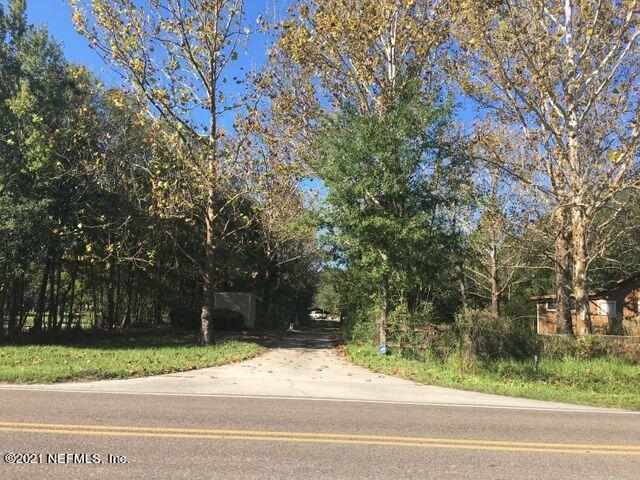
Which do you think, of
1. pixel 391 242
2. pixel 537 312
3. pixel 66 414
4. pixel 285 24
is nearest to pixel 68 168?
pixel 285 24

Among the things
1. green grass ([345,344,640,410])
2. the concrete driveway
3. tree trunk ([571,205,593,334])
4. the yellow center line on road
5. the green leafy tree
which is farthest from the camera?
tree trunk ([571,205,593,334])

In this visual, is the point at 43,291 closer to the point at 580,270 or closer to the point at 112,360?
the point at 112,360

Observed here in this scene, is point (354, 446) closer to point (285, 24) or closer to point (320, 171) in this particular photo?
point (320, 171)

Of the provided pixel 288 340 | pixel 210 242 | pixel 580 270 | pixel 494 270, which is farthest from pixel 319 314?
pixel 580 270

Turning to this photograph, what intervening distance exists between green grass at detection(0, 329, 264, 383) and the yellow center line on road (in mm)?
5036

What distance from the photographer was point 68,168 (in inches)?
813

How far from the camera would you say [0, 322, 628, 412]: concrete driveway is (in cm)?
986

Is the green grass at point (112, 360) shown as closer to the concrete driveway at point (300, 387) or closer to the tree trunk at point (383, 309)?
the concrete driveway at point (300, 387)

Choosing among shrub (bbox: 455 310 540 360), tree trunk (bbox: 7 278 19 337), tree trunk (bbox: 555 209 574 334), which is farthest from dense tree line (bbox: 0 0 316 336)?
tree trunk (bbox: 555 209 574 334)

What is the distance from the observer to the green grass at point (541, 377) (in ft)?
36.9

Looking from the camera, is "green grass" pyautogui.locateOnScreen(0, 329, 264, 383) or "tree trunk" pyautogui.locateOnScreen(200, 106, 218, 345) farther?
"tree trunk" pyautogui.locateOnScreen(200, 106, 218, 345)

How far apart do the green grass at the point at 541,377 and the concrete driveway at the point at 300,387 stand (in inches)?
28.2

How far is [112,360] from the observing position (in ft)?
46.3

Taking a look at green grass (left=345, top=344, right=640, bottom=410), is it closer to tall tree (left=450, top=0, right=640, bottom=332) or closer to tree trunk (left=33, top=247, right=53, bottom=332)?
tall tree (left=450, top=0, right=640, bottom=332)
